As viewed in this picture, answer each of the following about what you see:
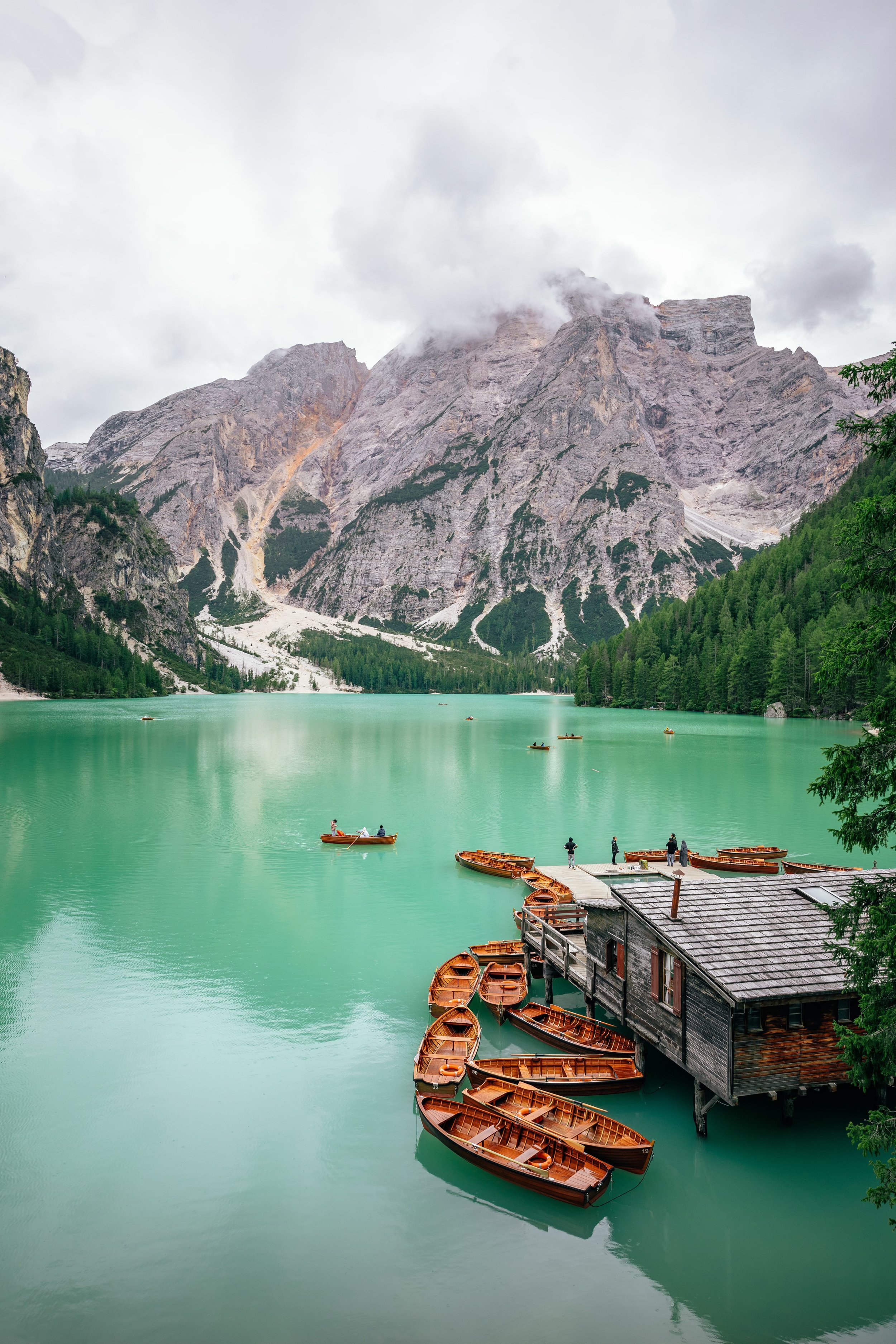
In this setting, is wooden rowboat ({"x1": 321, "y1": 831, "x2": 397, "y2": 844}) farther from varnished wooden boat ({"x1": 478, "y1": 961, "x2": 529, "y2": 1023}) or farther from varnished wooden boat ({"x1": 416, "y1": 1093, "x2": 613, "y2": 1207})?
varnished wooden boat ({"x1": 416, "y1": 1093, "x2": 613, "y2": 1207})

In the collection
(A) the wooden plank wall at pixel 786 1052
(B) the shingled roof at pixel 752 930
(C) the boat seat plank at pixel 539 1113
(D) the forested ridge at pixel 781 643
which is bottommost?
(C) the boat seat plank at pixel 539 1113

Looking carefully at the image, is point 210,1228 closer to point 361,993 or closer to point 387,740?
point 361,993

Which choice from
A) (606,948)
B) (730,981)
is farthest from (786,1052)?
(606,948)

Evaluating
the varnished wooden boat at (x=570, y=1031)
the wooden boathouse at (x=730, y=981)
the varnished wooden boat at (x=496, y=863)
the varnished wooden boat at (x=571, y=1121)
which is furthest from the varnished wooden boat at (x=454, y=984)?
the varnished wooden boat at (x=496, y=863)

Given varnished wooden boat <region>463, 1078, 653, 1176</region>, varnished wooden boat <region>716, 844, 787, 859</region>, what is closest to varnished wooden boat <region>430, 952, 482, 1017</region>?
varnished wooden boat <region>463, 1078, 653, 1176</region>

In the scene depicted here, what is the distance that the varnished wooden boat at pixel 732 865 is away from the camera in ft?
152

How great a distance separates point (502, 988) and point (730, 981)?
10.8 meters

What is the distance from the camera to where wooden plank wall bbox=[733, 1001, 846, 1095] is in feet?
60.1

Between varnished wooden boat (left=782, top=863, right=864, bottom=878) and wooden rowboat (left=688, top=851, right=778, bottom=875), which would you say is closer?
varnished wooden boat (left=782, top=863, right=864, bottom=878)

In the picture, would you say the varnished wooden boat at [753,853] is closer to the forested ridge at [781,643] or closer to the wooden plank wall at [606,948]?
the wooden plank wall at [606,948]

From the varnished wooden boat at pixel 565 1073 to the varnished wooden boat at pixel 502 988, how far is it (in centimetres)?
428

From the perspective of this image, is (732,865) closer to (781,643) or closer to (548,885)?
(548,885)

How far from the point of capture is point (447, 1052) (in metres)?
22.4

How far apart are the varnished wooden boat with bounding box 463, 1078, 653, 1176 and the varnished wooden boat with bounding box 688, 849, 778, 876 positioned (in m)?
29.4
